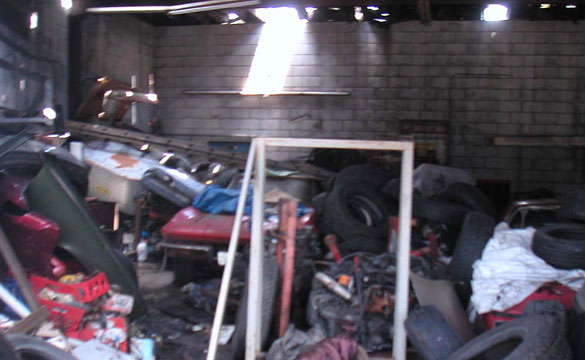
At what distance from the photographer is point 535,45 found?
10.2 metres

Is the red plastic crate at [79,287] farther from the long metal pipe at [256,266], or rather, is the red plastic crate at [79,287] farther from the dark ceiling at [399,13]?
the dark ceiling at [399,13]

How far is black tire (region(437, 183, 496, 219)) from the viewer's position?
5.75 m

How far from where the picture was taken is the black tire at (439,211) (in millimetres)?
5305

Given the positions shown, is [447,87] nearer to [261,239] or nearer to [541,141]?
[541,141]

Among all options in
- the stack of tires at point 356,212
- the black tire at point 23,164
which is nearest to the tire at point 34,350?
the black tire at point 23,164

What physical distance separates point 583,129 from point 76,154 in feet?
28.8

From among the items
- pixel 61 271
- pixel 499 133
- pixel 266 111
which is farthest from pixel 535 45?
pixel 61 271

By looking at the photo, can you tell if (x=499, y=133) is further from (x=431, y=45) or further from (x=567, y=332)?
(x=567, y=332)

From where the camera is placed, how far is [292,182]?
23.7 ft

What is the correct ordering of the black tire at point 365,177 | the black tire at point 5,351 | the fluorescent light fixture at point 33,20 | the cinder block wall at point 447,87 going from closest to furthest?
1. the black tire at point 5,351
2. the black tire at point 365,177
3. the fluorescent light fixture at point 33,20
4. the cinder block wall at point 447,87

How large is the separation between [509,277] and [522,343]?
1008mm

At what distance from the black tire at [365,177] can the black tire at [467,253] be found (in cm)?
176

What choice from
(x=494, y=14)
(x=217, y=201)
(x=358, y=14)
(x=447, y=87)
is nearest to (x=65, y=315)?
(x=217, y=201)

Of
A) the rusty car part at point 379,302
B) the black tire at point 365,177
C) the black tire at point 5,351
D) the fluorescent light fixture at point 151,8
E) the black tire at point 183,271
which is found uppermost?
the fluorescent light fixture at point 151,8
